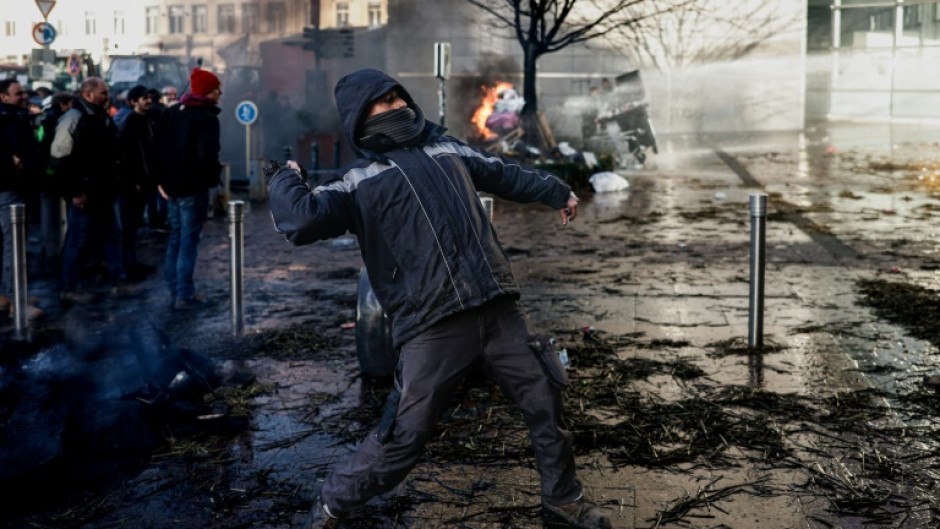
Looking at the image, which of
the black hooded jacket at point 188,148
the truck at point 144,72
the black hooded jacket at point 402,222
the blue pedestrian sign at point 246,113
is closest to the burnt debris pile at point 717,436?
the black hooded jacket at point 402,222

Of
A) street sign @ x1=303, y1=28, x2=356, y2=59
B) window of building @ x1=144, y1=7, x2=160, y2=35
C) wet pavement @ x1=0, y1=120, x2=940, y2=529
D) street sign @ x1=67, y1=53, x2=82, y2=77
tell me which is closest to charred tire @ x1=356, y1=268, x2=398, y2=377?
wet pavement @ x1=0, y1=120, x2=940, y2=529

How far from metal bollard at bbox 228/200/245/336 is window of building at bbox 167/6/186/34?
39.0 meters

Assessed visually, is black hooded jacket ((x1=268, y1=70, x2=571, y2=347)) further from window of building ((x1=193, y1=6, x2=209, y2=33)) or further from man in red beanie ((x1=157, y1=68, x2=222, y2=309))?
window of building ((x1=193, y1=6, x2=209, y2=33))

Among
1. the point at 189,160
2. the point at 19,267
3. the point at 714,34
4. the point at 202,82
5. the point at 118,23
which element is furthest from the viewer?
the point at 118,23

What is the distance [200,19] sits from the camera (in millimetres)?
44312

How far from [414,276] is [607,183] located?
47.0 ft

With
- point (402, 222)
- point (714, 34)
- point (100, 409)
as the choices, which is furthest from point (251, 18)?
point (402, 222)

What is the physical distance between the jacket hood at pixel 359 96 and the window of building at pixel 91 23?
3274 cm

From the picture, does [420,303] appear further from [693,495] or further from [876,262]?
[876,262]

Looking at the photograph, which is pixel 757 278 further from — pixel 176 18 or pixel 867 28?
pixel 176 18

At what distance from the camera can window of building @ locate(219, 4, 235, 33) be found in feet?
145

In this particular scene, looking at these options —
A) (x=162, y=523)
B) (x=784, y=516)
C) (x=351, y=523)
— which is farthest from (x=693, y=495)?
(x=162, y=523)

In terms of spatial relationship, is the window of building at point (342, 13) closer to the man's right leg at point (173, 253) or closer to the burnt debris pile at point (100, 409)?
the man's right leg at point (173, 253)

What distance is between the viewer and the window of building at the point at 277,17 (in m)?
40.3
